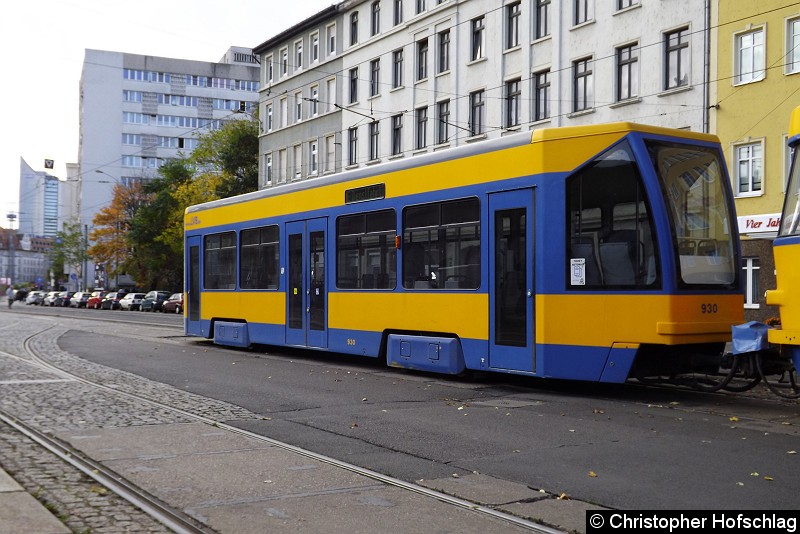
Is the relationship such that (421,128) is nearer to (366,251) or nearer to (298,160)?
(298,160)

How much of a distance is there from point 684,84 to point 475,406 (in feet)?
67.8

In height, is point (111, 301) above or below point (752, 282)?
below

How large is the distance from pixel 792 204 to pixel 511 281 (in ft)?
12.7

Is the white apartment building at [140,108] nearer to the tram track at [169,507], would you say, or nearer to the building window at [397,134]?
the building window at [397,134]

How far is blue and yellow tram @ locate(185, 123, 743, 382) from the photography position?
436 inches

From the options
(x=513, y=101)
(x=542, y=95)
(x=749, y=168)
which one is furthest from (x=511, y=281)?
(x=513, y=101)

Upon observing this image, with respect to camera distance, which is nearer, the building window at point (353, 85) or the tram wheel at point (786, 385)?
the tram wheel at point (786, 385)

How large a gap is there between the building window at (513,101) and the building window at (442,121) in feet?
12.9

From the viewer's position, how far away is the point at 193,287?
2244 cm

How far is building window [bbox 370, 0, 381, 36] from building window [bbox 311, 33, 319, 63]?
20.4 feet

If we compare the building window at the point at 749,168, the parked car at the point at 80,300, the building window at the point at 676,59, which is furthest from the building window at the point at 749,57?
the parked car at the point at 80,300

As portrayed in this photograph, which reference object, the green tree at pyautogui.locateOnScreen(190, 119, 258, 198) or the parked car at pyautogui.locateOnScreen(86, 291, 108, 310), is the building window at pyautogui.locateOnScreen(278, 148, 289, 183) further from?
the parked car at pyautogui.locateOnScreen(86, 291, 108, 310)

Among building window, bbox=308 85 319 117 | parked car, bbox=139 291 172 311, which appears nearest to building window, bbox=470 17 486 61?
building window, bbox=308 85 319 117

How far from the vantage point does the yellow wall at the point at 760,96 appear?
84.7 ft
